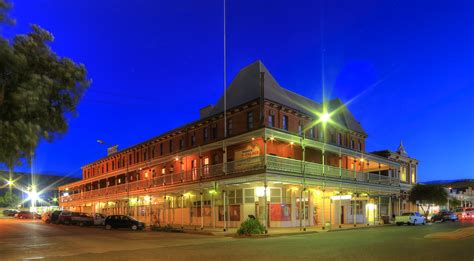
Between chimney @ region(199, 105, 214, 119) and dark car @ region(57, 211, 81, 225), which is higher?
chimney @ region(199, 105, 214, 119)

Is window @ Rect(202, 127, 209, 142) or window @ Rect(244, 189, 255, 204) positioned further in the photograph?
window @ Rect(202, 127, 209, 142)

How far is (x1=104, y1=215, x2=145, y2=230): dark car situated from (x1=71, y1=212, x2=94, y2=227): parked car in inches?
312

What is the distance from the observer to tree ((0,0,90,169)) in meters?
9.57

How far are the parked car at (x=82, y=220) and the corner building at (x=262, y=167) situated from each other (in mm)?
5087

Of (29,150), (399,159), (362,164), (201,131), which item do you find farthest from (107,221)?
(399,159)

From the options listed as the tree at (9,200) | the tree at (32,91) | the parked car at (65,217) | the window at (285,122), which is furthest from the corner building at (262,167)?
the tree at (9,200)

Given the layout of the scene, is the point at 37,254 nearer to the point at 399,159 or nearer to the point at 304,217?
the point at 304,217

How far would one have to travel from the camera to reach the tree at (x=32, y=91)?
9.57 m

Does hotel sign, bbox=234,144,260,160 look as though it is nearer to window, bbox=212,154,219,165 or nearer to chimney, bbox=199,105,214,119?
window, bbox=212,154,219,165

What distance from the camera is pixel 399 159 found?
2322 inches

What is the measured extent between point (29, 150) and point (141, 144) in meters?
43.2

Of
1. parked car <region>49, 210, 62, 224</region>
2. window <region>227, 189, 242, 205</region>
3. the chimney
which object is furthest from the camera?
parked car <region>49, 210, 62, 224</region>

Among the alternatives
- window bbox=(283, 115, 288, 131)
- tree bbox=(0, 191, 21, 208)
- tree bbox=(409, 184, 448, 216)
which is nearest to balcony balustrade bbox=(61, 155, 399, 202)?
window bbox=(283, 115, 288, 131)

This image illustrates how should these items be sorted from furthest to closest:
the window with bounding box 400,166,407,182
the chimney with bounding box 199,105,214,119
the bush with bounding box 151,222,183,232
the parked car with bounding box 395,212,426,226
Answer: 1. the window with bounding box 400,166,407,182
2. the chimney with bounding box 199,105,214,119
3. the parked car with bounding box 395,212,426,226
4. the bush with bounding box 151,222,183,232
